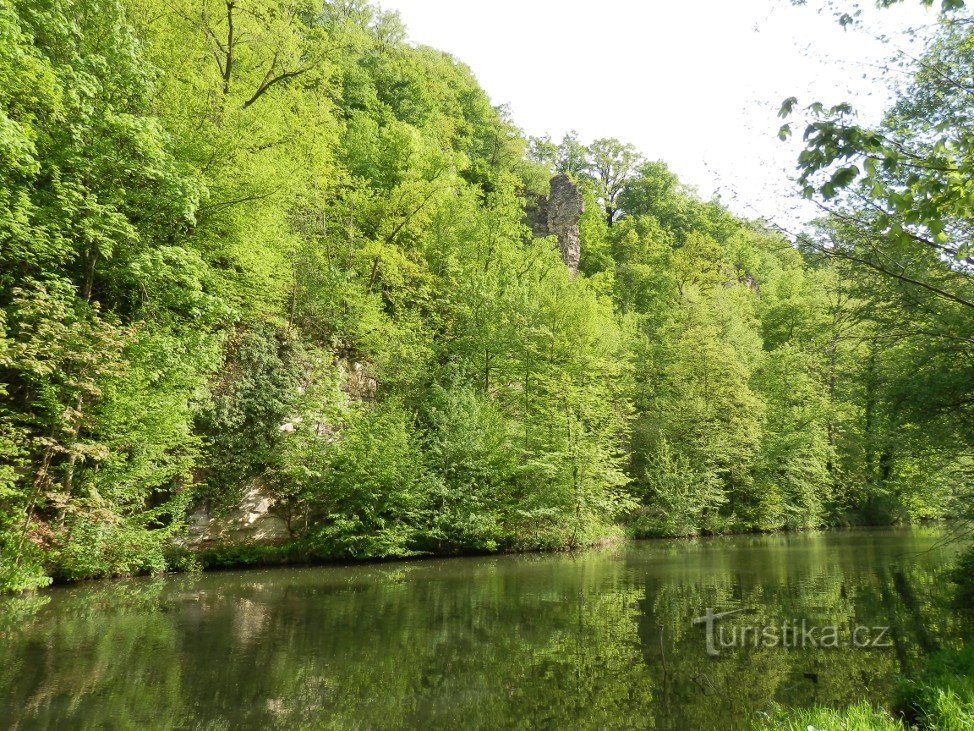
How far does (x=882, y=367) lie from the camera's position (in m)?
11.8

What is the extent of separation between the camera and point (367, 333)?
2356 cm

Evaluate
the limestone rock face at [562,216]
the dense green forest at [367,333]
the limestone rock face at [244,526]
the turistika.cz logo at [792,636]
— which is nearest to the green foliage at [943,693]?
the turistika.cz logo at [792,636]

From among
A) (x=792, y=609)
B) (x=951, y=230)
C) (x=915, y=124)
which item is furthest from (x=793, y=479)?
(x=915, y=124)

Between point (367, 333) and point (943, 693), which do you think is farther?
point (367, 333)

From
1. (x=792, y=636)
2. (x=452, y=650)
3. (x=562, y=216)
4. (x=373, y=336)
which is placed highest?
(x=562, y=216)

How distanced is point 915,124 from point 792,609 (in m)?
7.39

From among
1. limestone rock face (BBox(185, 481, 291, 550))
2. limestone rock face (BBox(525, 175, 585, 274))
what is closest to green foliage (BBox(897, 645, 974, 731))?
limestone rock face (BBox(185, 481, 291, 550))

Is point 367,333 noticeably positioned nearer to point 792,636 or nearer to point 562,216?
point 792,636

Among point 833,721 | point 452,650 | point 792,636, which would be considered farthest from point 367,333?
point 833,721

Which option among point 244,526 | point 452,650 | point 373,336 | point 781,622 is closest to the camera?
point 452,650

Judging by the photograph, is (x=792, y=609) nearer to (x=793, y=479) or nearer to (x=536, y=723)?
(x=536, y=723)

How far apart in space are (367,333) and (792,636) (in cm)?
1805

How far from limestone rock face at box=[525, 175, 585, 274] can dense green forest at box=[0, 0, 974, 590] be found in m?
6.74

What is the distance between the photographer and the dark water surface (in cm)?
572
